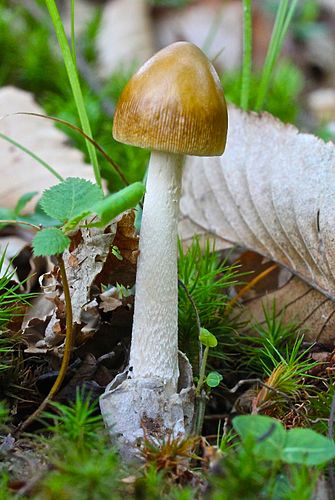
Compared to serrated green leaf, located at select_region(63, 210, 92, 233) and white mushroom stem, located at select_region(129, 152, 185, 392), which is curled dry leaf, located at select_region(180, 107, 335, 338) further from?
serrated green leaf, located at select_region(63, 210, 92, 233)

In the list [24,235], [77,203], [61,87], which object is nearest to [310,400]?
[77,203]

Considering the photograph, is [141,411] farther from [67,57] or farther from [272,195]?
[67,57]

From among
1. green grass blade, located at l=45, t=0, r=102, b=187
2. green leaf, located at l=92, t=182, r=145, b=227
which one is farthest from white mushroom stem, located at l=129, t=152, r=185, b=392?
green grass blade, located at l=45, t=0, r=102, b=187

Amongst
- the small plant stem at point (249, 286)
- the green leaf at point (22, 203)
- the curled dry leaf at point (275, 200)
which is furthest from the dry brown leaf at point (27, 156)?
the small plant stem at point (249, 286)

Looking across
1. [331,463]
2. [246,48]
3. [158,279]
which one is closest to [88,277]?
[158,279]

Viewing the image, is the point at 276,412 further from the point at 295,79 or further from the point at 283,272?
the point at 295,79
